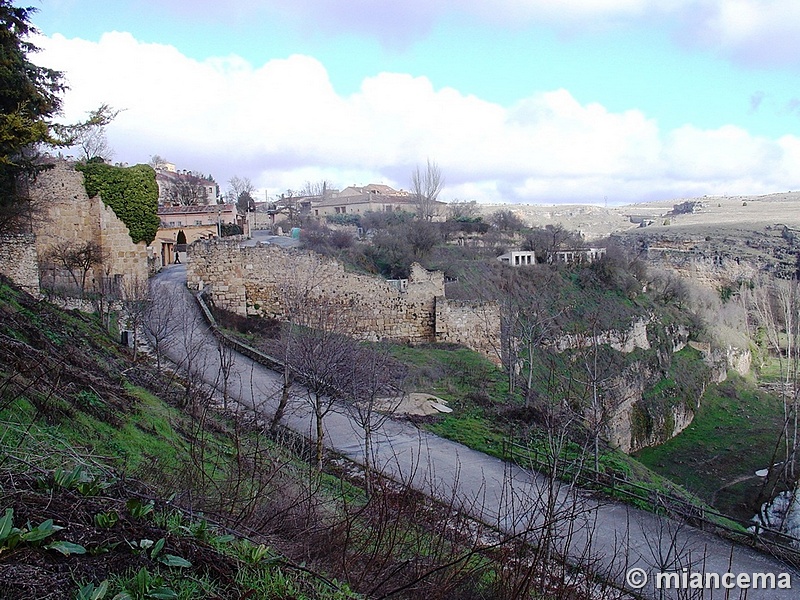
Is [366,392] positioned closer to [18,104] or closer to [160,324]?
[160,324]

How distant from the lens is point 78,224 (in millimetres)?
19844

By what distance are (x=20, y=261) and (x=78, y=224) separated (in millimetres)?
5152

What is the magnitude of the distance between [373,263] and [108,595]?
32.1 metres

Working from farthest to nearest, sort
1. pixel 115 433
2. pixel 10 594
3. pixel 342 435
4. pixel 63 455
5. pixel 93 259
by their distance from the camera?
1. pixel 93 259
2. pixel 342 435
3. pixel 115 433
4. pixel 63 455
5. pixel 10 594

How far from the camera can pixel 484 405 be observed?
14.8m

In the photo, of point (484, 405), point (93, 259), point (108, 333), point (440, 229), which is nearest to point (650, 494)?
point (484, 405)

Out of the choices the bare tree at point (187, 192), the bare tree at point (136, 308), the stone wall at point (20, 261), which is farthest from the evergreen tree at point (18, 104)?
the bare tree at point (187, 192)

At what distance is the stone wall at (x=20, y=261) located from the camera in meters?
14.8

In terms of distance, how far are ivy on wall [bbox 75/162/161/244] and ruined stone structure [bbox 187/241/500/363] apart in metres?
2.51

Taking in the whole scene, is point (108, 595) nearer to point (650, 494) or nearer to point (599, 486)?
point (599, 486)

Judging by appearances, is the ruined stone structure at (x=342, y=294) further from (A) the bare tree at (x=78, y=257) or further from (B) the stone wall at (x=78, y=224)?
(A) the bare tree at (x=78, y=257)

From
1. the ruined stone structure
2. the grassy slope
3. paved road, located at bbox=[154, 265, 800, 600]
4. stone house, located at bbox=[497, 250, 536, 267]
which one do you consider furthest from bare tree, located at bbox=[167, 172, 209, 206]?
the grassy slope

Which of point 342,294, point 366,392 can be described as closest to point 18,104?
point 366,392

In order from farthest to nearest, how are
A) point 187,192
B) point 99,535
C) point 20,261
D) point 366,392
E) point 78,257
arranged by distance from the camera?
→ 1. point 187,192
2. point 78,257
3. point 20,261
4. point 366,392
5. point 99,535
